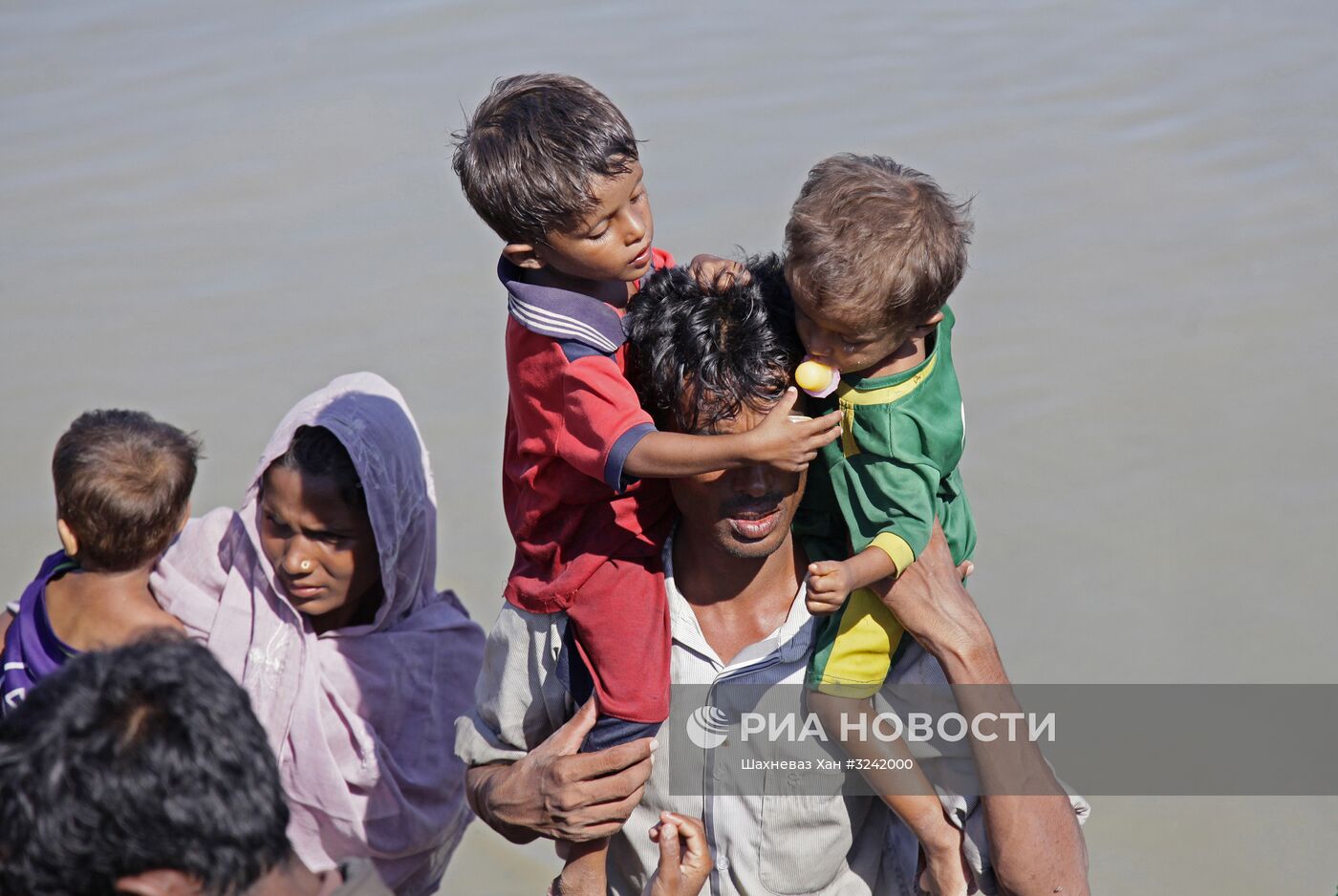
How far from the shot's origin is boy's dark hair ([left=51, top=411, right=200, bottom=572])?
2898 mm

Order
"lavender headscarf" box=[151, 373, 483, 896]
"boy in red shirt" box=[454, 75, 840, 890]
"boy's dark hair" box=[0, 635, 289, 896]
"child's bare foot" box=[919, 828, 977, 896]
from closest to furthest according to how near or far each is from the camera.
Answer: "boy's dark hair" box=[0, 635, 289, 896]
"boy in red shirt" box=[454, 75, 840, 890]
"child's bare foot" box=[919, 828, 977, 896]
"lavender headscarf" box=[151, 373, 483, 896]

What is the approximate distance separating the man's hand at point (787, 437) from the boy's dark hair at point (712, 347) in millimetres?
126

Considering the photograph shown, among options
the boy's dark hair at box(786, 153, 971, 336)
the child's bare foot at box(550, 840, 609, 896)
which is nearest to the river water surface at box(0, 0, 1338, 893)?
the child's bare foot at box(550, 840, 609, 896)

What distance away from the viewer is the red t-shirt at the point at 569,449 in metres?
2.35

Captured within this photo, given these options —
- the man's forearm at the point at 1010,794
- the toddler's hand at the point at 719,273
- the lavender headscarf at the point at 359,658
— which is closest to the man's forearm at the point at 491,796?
the lavender headscarf at the point at 359,658

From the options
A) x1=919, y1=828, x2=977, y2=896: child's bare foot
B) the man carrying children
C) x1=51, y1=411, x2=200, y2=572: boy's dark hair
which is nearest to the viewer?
the man carrying children

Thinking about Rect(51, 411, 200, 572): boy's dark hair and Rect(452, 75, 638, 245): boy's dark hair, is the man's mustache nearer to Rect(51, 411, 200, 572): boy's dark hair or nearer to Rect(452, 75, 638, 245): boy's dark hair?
Rect(452, 75, 638, 245): boy's dark hair

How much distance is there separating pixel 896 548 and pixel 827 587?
0.51ft

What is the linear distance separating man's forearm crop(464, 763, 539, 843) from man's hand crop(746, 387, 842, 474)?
36.0 inches

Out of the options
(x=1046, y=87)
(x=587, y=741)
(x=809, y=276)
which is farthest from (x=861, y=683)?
(x=1046, y=87)

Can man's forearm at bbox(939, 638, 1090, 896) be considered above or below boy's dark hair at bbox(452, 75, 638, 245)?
below

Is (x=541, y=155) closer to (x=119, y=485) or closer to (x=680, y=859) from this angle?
(x=119, y=485)

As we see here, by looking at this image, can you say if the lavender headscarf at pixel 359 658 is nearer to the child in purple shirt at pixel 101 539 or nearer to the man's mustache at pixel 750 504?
the child in purple shirt at pixel 101 539

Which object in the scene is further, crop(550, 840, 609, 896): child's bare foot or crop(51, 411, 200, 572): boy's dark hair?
crop(51, 411, 200, 572): boy's dark hair
